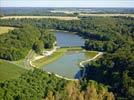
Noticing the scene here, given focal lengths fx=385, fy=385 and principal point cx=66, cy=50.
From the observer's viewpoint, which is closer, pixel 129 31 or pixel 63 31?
pixel 129 31

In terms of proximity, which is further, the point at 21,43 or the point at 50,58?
the point at 21,43

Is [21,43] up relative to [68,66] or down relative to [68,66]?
up

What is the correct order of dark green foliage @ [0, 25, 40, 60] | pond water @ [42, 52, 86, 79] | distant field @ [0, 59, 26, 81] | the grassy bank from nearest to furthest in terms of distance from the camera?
distant field @ [0, 59, 26, 81], pond water @ [42, 52, 86, 79], the grassy bank, dark green foliage @ [0, 25, 40, 60]

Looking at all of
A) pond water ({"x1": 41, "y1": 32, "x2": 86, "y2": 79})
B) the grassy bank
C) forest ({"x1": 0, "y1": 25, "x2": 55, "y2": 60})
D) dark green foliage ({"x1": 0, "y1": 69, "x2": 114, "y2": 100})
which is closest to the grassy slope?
the grassy bank

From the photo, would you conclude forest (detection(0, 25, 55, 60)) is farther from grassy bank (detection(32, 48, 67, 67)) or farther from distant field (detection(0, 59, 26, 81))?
distant field (detection(0, 59, 26, 81))

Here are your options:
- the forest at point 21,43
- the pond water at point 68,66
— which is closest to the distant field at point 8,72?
the pond water at point 68,66

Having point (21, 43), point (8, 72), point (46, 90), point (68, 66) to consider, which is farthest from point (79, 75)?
point (21, 43)

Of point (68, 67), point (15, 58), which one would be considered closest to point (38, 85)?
point (68, 67)

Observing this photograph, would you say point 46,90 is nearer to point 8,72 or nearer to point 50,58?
point 8,72

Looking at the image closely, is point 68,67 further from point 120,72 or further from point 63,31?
point 63,31

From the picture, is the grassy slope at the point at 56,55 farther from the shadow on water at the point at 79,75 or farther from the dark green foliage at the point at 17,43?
the shadow on water at the point at 79,75

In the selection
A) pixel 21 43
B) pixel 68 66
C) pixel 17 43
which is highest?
pixel 17 43
